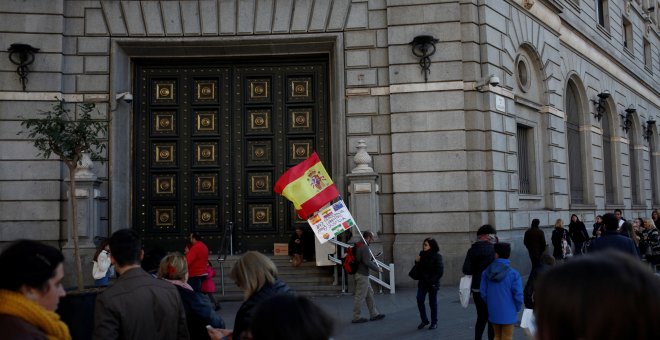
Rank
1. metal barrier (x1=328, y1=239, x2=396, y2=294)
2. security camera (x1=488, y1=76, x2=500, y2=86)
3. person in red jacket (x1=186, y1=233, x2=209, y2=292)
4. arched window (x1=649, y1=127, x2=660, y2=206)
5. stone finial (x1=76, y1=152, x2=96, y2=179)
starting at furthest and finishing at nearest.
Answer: arched window (x1=649, y1=127, x2=660, y2=206), security camera (x1=488, y1=76, x2=500, y2=86), stone finial (x1=76, y1=152, x2=96, y2=179), metal barrier (x1=328, y1=239, x2=396, y2=294), person in red jacket (x1=186, y1=233, x2=209, y2=292)

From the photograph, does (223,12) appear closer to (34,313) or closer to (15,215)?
(15,215)

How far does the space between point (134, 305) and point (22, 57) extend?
13.8m

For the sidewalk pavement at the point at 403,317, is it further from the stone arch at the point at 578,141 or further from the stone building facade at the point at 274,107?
the stone arch at the point at 578,141

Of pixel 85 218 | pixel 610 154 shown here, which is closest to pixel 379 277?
pixel 85 218

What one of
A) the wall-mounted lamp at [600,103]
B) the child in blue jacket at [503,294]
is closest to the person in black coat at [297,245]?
the child in blue jacket at [503,294]

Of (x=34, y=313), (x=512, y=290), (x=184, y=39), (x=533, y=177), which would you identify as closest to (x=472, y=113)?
(x=533, y=177)

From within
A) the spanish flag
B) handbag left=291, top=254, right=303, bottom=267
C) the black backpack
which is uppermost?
the spanish flag

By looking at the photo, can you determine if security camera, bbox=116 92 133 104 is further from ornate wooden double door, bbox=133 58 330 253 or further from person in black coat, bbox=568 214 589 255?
person in black coat, bbox=568 214 589 255

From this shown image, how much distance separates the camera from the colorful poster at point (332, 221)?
13.6m

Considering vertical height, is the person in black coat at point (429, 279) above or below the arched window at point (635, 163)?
below

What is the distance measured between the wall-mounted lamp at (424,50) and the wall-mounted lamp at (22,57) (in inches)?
377

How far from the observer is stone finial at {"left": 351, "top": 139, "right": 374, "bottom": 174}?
1555cm

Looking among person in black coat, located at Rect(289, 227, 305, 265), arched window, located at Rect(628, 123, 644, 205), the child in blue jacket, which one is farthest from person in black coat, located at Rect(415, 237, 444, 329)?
→ arched window, located at Rect(628, 123, 644, 205)

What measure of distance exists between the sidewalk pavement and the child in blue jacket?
1872 mm
